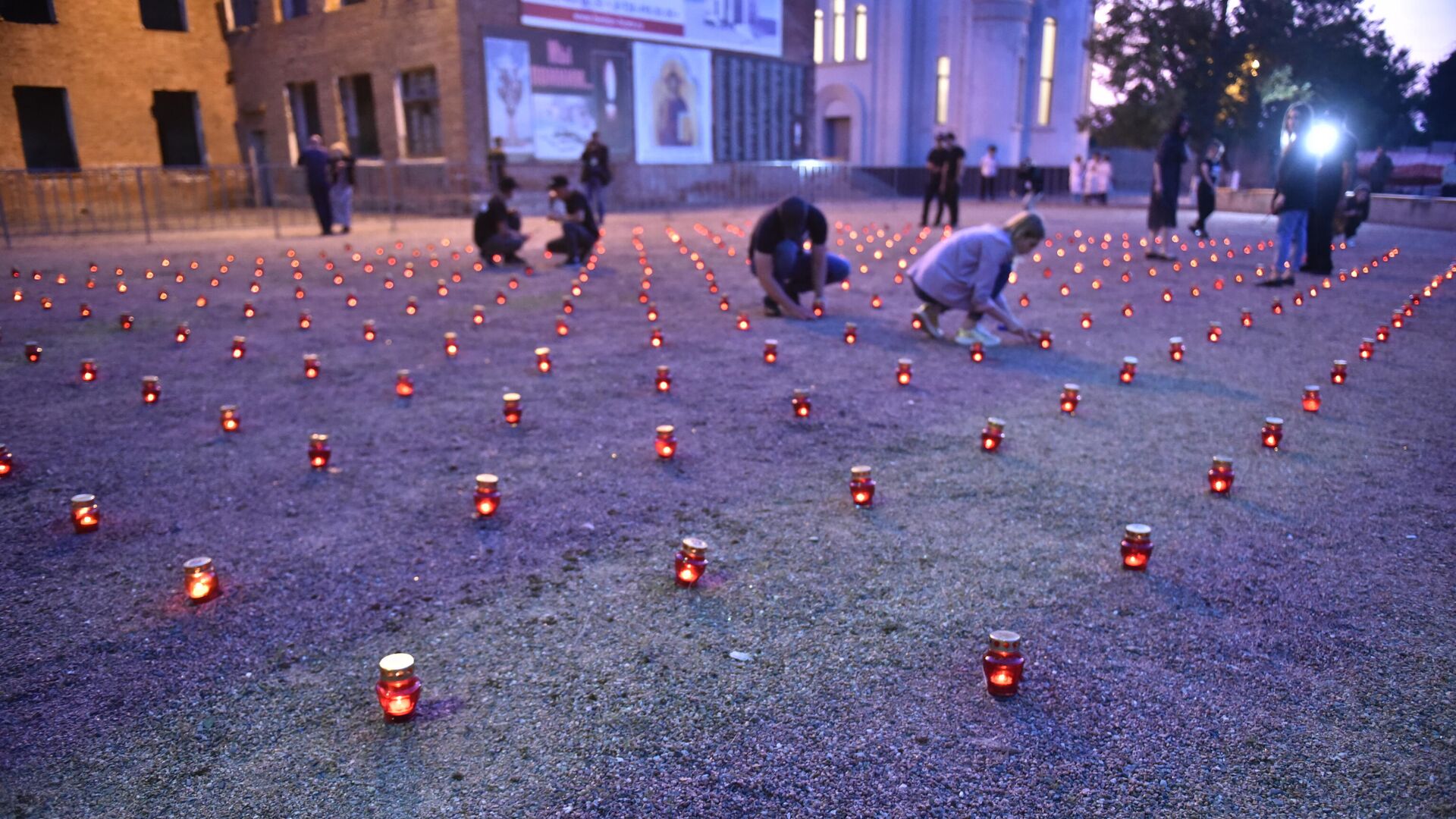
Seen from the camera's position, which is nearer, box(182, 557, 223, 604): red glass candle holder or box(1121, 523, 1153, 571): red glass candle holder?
box(182, 557, 223, 604): red glass candle holder

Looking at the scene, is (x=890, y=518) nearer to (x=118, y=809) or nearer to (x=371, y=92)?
(x=118, y=809)

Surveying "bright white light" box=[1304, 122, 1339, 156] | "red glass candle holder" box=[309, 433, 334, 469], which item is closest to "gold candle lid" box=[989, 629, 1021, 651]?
"red glass candle holder" box=[309, 433, 334, 469]

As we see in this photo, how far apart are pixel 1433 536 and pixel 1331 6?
128 ft

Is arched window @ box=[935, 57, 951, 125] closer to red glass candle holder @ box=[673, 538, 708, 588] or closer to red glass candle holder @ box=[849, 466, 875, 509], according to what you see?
red glass candle holder @ box=[849, 466, 875, 509]

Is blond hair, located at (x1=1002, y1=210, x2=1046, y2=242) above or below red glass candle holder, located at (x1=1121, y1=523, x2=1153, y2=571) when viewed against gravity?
above

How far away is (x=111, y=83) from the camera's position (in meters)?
26.5

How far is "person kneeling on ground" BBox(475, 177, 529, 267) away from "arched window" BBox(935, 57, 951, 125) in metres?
30.0

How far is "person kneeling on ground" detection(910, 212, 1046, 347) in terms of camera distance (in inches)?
301

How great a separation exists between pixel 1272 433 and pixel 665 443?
3.52 m

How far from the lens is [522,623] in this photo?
341cm

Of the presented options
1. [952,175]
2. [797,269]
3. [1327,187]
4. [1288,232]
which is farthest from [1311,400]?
[952,175]

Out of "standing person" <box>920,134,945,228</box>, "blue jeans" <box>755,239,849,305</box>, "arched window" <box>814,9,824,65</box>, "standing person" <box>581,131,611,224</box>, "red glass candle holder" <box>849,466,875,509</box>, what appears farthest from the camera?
"arched window" <box>814,9,824,65</box>

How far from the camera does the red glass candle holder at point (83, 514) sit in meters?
4.15

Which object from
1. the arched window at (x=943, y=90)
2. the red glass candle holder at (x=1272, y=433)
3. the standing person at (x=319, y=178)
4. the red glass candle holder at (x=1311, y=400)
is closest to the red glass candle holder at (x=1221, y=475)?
the red glass candle holder at (x=1272, y=433)
